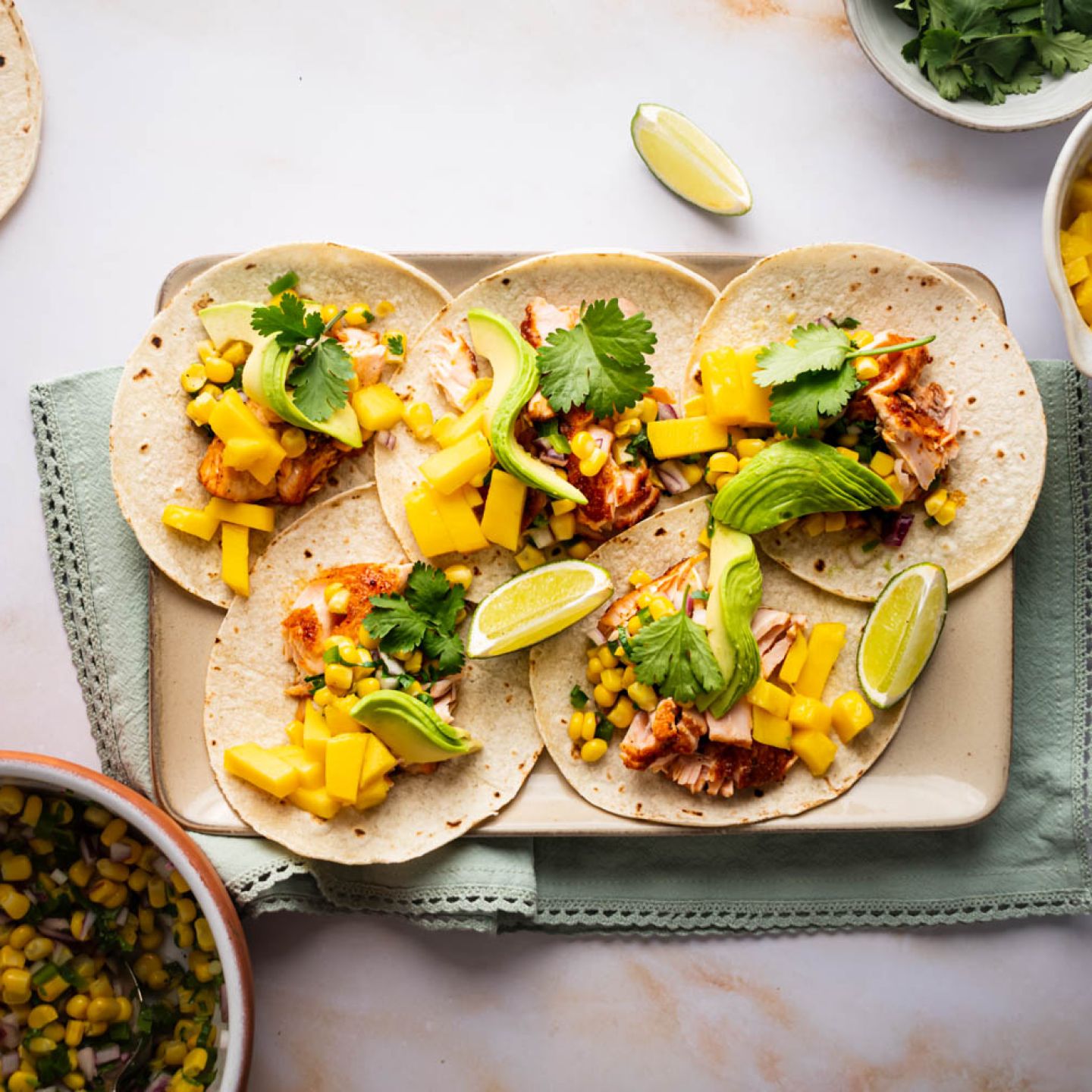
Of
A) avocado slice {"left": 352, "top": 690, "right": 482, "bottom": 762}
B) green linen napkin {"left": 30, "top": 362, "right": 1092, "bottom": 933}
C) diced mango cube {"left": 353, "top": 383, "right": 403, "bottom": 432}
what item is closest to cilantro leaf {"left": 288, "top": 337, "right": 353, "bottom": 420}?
diced mango cube {"left": 353, "top": 383, "right": 403, "bottom": 432}

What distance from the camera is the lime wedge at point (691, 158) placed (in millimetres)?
4027

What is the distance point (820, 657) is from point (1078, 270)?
1.66 meters

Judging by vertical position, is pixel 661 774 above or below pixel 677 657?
Answer: below

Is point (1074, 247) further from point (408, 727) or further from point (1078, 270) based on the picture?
point (408, 727)

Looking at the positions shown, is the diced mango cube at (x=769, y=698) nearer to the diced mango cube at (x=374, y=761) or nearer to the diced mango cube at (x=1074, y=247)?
the diced mango cube at (x=374, y=761)

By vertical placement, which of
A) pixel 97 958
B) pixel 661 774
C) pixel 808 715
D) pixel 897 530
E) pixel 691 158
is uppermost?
pixel 691 158

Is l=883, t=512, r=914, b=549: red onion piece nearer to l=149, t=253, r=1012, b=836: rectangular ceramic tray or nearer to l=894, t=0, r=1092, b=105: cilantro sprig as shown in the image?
l=149, t=253, r=1012, b=836: rectangular ceramic tray

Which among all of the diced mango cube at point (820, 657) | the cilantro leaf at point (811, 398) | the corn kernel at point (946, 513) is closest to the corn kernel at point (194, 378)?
the cilantro leaf at point (811, 398)

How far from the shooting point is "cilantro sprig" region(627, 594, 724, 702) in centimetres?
355

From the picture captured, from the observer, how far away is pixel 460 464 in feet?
11.7

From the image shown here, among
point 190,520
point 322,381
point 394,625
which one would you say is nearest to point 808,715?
point 394,625

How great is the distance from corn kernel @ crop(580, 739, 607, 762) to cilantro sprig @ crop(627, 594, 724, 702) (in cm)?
31

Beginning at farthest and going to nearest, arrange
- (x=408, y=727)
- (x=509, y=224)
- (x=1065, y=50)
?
(x=509, y=224)
(x=1065, y=50)
(x=408, y=727)

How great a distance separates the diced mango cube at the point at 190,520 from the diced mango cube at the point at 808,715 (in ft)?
7.30
